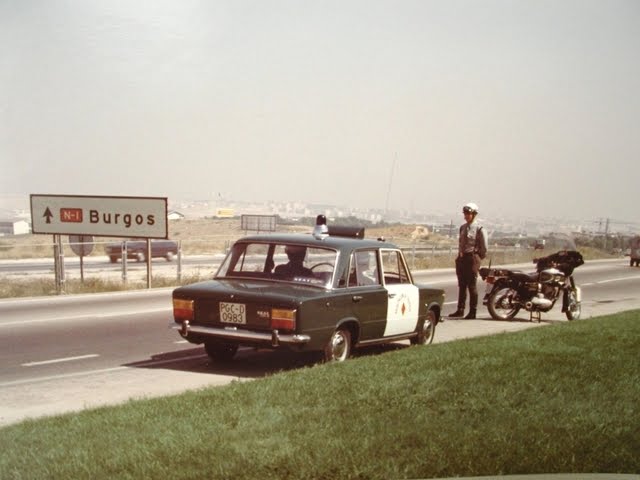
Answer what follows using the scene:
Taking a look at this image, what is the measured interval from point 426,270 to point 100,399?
27.7 meters

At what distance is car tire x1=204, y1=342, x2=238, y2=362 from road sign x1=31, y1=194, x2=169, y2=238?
37.5 ft

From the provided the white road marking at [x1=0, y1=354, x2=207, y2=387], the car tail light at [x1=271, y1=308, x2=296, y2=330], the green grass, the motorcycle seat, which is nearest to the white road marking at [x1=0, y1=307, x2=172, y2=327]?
the white road marking at [x1=0, y1=354, x2=207, y2=387]

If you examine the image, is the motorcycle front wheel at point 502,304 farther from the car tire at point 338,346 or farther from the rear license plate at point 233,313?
the rear license plate at point 233,313

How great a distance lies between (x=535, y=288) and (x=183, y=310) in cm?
795

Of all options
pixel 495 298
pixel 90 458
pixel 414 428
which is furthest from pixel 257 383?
pixel 495 298

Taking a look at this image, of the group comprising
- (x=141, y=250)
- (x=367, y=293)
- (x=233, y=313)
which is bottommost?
(x=141, y=250)

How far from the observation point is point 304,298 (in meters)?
9.20

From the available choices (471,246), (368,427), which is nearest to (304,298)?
(368,427)

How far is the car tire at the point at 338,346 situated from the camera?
380 inches

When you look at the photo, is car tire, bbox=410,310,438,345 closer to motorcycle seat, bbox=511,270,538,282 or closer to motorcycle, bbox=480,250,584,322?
motorcycle, bbox=480,250,584,322

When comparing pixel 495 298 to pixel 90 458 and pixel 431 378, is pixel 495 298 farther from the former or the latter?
pixel 90 458

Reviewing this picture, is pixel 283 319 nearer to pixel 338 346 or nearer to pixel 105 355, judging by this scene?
pixel 338 346

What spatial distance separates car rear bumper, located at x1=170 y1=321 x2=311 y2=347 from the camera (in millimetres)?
9039

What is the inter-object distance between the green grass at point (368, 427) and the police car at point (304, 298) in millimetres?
658
